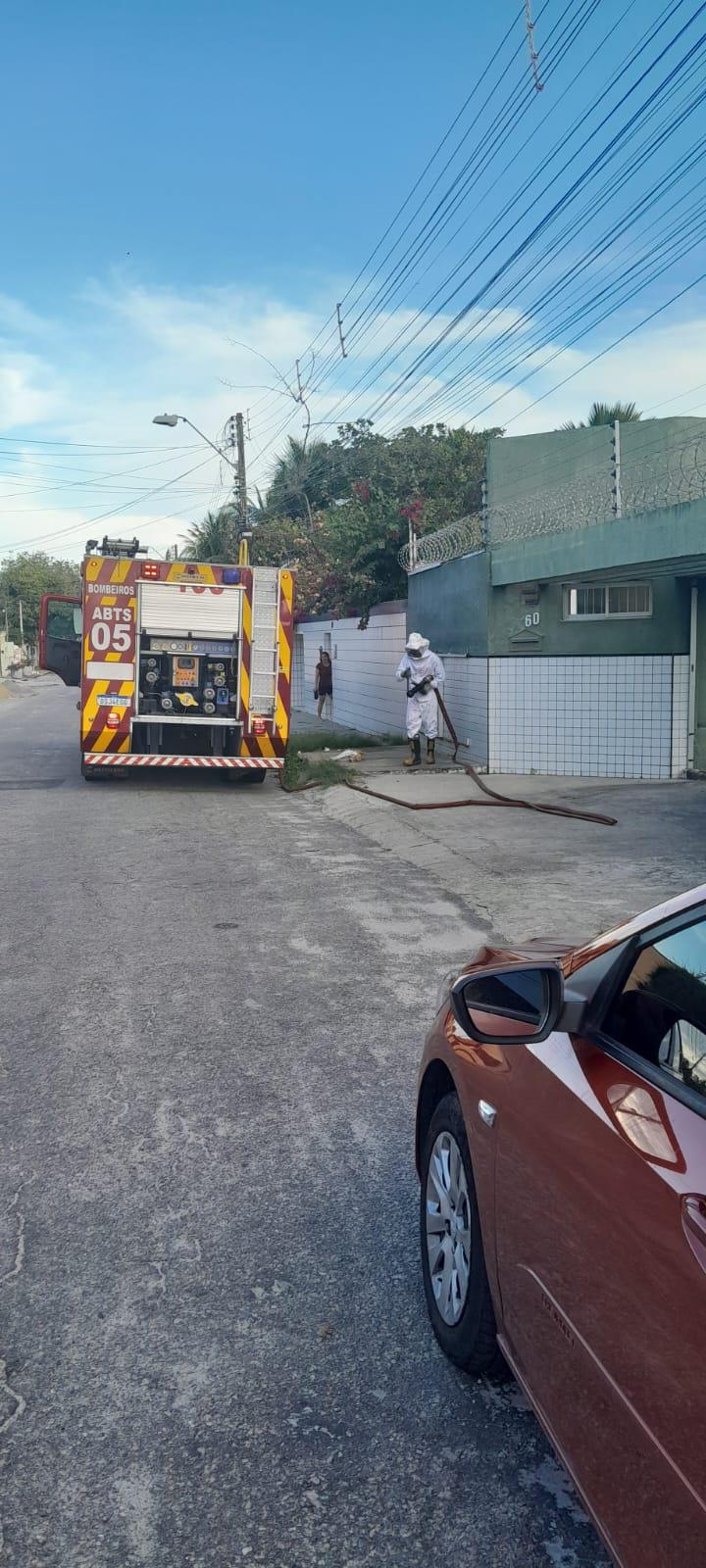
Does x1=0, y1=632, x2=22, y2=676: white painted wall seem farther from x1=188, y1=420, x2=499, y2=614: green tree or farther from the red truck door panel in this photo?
the red truck door panel

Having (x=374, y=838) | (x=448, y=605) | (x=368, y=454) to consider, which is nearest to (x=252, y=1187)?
(x=374, y=838)

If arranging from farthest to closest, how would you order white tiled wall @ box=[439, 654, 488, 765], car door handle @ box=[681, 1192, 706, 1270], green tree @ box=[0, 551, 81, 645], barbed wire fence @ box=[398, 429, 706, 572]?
green tree @ box=[0, 551, 81, 645]
white tiled wall @ box=[439, 654, 488, 765]
barbed wire fence @ box=[398, 429, 706, 572]
car door handle @ box=[681, 1192, 706, 1270]

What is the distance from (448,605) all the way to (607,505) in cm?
454

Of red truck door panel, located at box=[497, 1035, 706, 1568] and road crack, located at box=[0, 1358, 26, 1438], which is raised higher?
red truck door panel, located at box=[497, 1035, 706, 1568]

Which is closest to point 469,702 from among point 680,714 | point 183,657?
point 680,714

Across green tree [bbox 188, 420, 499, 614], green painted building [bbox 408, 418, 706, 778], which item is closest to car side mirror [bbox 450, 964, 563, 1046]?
green painted building [bbox 408, 418, 706, 778]

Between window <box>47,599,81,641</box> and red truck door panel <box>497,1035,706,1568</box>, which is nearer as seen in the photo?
red truck door panel <box>497,1035,706,1568</box>

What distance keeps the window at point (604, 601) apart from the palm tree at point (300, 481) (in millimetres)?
28305

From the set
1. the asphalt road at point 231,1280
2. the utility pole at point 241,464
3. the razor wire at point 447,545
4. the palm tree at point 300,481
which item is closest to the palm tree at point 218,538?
the palm tree at point 300,481

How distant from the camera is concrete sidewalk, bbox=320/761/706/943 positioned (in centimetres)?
846

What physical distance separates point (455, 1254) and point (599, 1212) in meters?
1.12

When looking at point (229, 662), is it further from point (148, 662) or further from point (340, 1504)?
point (340, 1504)

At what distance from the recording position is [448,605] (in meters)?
18.3

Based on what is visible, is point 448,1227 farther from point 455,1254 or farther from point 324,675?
point 324,675
